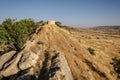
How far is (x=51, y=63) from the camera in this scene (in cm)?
3975

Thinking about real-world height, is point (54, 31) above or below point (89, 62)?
above

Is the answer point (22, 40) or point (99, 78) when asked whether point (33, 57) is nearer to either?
point (99, 78)

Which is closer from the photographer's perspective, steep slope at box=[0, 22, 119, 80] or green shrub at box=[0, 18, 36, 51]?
steep slope at box=[0, 22, 119, 80]

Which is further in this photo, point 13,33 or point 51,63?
point 13,33

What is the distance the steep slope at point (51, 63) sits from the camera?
3653 centimetres

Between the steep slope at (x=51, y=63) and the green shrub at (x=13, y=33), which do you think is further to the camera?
the green shrub at (x=13, y=33)

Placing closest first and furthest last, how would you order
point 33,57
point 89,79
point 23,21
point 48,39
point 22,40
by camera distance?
point 89,79 → point 33,57 → point 48,39 → point 22,40 → point 23,21

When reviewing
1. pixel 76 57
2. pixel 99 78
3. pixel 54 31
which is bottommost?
pixel 99 78

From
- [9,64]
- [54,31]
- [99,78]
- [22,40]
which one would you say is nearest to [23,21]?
[22,40]

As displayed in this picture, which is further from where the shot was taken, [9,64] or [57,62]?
[9,64]

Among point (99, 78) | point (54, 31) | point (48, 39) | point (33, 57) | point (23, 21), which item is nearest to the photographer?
point (99, 78)

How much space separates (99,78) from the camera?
40906 mm

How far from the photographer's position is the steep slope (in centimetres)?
3653

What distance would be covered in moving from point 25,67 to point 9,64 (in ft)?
15.0
